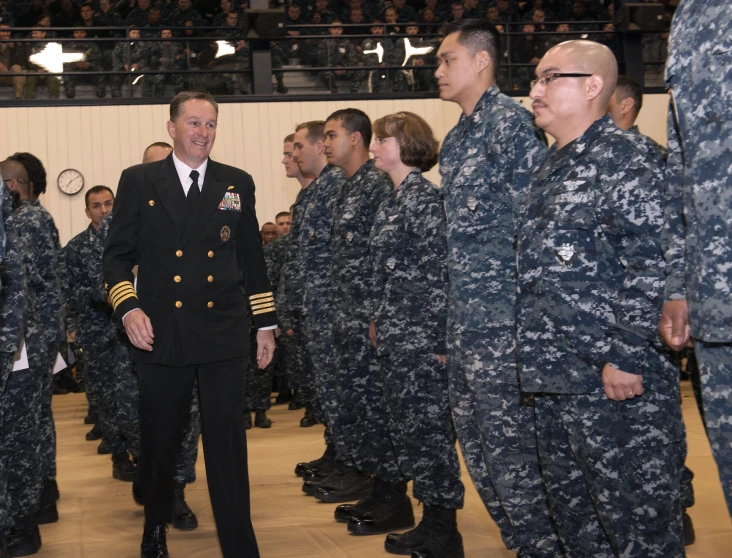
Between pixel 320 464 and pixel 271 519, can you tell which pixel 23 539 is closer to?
pixel 271 519

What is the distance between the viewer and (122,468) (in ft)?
16.7

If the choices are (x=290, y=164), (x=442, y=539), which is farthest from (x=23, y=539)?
(x=290, y=164)

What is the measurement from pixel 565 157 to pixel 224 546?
1635 millimetres

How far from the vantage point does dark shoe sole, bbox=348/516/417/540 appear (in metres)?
3.68

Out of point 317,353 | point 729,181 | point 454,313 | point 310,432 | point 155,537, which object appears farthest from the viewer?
point 310,432

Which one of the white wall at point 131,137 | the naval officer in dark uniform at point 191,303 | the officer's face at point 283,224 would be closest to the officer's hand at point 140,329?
the naval officer in dark uniform at point 191,303

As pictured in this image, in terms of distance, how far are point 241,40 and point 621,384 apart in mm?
9301

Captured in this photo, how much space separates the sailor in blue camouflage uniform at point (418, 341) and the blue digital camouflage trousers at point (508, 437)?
1.57 feet

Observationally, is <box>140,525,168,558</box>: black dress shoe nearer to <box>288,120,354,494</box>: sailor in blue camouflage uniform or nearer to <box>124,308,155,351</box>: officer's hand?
<box>124,308,155,351</box>: officer's hand

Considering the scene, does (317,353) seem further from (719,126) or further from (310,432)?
(719,126)

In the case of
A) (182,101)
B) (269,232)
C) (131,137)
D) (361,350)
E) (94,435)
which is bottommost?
(94,435)

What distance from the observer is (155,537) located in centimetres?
332

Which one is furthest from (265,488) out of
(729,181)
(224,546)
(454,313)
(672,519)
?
(729,181)

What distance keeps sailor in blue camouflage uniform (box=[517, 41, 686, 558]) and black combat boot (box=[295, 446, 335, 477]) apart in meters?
2.50
